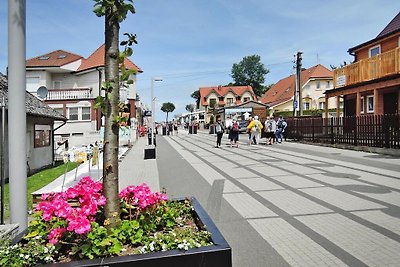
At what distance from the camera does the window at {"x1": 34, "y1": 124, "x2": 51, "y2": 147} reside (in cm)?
1452

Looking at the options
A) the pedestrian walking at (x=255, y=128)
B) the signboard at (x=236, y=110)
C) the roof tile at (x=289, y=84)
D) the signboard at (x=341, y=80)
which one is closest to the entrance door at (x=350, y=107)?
the signboard at (x=341, y=80)

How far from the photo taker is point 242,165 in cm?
1279

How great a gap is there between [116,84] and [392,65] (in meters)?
20.7

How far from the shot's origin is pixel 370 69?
70.7 feet

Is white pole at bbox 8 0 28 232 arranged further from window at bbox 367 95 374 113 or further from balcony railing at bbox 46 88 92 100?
balcony railing at bbox 46 88 92 100

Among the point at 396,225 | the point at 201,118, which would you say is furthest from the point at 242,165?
the point at 201,118

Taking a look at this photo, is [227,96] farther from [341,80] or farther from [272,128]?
[272,128]

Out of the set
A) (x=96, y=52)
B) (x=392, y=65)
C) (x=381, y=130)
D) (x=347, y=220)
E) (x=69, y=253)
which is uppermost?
(x=96, y=52)

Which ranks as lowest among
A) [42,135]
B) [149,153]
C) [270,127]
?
[149,153]

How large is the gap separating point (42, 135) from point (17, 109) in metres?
13.0

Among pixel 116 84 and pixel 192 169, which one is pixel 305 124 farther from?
pixel 116 84

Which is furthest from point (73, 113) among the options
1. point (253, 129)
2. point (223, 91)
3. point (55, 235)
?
point (223, 91)

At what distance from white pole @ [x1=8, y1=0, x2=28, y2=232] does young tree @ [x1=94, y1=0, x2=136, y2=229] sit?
104 centimetres

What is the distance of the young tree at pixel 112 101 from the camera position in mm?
2922
